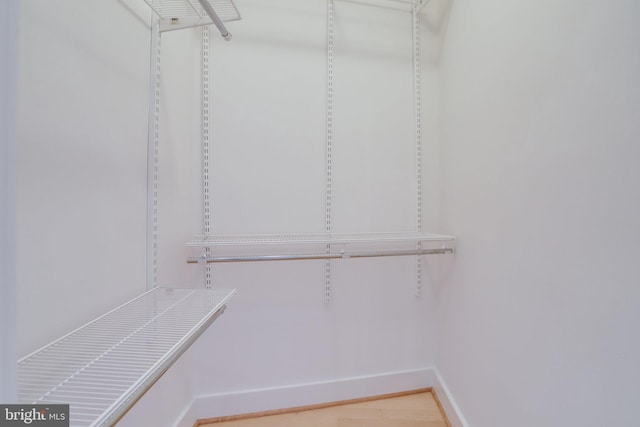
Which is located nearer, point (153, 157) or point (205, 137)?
point (153, 157)

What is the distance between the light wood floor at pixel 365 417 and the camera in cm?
138

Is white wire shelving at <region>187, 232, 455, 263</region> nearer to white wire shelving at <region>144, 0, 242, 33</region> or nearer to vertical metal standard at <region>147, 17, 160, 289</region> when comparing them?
vertical metal standard at <region>147, 17, 160, 289</region>

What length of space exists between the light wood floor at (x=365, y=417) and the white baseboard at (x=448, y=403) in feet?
0.16

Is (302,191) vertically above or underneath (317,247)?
above

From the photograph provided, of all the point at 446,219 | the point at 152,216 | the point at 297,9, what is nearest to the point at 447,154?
the point at 446,219

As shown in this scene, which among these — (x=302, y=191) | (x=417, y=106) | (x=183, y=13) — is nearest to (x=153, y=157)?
(x=183, y=13)

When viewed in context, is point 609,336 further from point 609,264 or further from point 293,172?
point 293,172

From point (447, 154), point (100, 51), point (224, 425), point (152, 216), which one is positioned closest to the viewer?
point (100, 51)

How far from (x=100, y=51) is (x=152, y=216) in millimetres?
571

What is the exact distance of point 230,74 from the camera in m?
1.38

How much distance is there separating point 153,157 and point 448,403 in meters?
1.90

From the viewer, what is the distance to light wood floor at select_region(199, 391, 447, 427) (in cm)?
138

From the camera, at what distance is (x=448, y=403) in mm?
1403

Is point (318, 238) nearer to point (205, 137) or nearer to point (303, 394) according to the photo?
point (205, 137)
